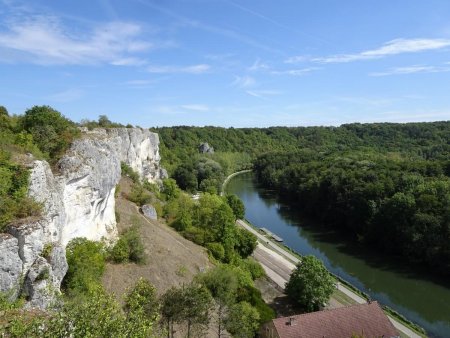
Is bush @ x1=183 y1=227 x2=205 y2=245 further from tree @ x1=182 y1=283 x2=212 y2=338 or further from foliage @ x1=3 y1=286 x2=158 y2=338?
foliage @ x1=3 y1=286 x2=158 y2=338

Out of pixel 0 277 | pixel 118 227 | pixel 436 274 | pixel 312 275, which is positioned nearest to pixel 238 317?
pixel 312 275

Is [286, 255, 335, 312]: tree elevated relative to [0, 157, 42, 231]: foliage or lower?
lower

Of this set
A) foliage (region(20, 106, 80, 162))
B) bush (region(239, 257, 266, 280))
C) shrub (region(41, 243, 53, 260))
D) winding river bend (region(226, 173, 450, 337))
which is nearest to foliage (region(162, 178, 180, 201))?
winding river bend (region(226, 173, 450, 337))

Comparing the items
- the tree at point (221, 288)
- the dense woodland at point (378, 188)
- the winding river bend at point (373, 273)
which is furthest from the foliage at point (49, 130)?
the dense woodland at point (378, 188)

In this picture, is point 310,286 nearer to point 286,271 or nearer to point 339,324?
point 339,324

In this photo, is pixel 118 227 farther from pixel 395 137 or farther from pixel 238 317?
pixel 395 137

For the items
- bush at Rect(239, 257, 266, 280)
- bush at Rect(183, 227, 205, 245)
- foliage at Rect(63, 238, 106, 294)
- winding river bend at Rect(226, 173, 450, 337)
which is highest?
foliage at Rect(63, 238, 106, 294)

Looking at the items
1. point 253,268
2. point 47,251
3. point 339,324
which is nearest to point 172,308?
point 47,251
